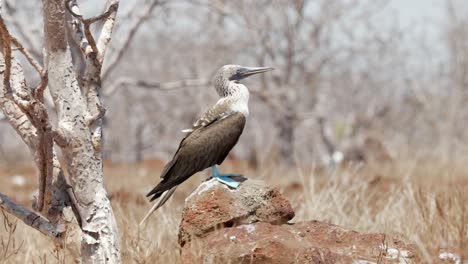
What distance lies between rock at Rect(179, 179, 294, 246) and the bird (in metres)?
0.19

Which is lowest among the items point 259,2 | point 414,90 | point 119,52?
point 414,90

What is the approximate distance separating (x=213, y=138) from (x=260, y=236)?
645 mm

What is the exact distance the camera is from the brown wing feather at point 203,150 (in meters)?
4.06

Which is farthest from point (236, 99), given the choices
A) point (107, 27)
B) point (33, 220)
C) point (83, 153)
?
point (33, 220)

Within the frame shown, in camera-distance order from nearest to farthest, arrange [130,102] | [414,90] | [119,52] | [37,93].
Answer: [37,93] → [119,52] → [414,90] → [130,102]

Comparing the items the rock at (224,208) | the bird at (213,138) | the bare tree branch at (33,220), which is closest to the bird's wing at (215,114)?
the bird at (213,138)

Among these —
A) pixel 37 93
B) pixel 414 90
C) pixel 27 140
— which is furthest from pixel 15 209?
pixel 414 90

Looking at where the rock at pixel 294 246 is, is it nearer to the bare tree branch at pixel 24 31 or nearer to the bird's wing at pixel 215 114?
the bird's wing at pixel 215 114

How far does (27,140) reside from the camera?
144 inches

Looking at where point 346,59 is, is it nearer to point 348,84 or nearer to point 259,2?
point 259,2

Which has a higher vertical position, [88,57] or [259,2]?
[259,2]

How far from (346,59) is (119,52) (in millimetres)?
12752

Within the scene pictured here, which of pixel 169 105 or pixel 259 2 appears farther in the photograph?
pixel 169 105

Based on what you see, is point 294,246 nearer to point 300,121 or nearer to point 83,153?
point 83,153
